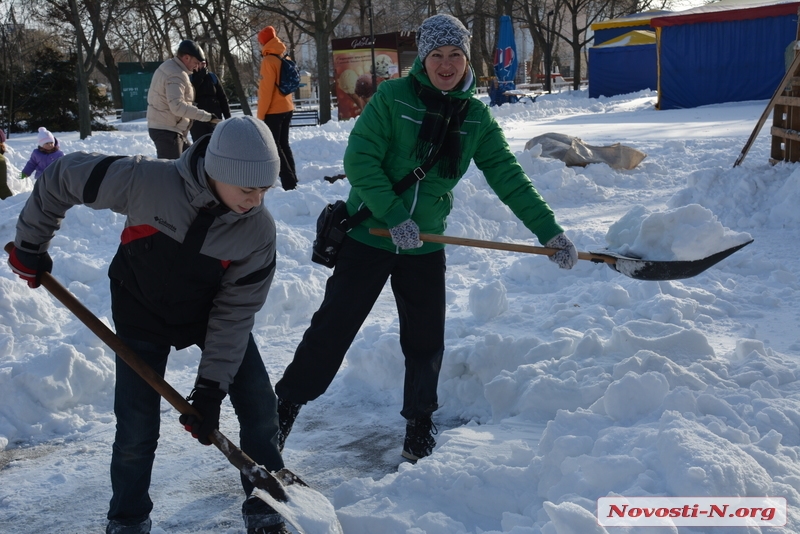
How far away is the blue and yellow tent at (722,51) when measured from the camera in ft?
59.2

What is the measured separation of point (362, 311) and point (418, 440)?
0.62 meters

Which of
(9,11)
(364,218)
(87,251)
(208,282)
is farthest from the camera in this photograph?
(9,11)

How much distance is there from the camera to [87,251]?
583 centimetres

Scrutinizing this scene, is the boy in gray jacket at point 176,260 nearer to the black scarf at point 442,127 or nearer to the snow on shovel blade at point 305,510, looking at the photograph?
the snow on shovel blade at point 305,510

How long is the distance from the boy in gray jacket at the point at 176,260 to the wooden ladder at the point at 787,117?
20.5 ft

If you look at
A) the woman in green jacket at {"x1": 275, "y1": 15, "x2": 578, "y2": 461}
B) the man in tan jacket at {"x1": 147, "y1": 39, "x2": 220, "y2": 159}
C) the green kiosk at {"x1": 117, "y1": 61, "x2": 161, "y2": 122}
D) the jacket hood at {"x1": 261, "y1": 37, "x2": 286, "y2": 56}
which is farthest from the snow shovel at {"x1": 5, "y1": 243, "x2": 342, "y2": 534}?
the green kiosk at {"x1": 117, "y1": 61, "x2": 161, "y2": 122}

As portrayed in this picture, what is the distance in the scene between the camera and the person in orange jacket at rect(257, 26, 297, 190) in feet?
26.0

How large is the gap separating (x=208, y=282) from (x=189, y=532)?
950 mm

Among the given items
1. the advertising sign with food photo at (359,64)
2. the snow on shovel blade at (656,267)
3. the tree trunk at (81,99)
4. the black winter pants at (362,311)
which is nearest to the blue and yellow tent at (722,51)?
the advertising sign with food photo at (359,64)

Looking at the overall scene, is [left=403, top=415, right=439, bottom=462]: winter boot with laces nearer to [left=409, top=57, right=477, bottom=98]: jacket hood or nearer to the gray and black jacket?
the gray and black jacket

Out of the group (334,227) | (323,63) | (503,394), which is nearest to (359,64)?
(323,63)

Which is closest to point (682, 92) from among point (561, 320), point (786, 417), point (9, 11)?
point (561, 320)

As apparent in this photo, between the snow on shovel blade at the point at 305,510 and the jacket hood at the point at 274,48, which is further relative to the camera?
the jacket hood at the point at 274,48

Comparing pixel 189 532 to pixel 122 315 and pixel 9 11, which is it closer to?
pixel 122 315
